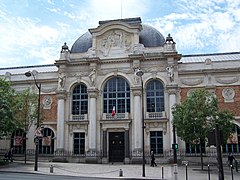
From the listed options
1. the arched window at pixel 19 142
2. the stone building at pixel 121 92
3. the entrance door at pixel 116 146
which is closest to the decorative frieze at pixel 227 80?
the stone building at pixel 121 92

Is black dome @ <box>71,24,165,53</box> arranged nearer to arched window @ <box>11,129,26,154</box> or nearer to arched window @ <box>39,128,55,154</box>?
arched window @ <box>39,128,55,154</box>

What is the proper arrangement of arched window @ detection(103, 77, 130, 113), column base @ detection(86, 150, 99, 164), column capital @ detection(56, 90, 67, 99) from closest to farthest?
column base @ detection(86, 150, 99, 164)
arched window @ detection(103, 77, 130, 113)
column capital @ detection(56, 90, 67, 99)

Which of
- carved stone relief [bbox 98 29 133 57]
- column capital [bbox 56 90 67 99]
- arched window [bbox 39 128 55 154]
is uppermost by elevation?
carved stone relief [bbox 98 29 133 57]

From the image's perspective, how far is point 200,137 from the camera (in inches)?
1067

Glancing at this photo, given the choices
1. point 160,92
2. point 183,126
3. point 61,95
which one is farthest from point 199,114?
point 61,95

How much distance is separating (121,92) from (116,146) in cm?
654

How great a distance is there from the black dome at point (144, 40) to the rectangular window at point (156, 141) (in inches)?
442

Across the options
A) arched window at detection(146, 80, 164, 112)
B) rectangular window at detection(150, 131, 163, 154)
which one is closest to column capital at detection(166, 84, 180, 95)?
arched window at detection(146, 80, 164, 112)

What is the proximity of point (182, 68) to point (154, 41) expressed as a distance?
5.21 metres

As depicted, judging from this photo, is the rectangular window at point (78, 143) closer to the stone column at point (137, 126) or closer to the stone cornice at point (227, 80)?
the stone column at point (137, 126)

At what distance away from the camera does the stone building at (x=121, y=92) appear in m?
36.2

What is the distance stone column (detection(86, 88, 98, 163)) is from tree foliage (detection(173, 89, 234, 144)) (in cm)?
1207

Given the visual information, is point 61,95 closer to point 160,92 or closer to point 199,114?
point 160,92

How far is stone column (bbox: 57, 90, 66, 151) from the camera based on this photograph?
125 ft
